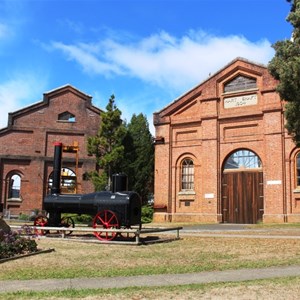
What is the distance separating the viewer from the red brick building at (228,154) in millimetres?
27500

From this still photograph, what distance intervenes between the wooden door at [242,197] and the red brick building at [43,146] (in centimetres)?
1151

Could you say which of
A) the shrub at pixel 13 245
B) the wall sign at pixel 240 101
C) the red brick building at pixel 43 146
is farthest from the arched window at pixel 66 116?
the shrub at pixel 13 245

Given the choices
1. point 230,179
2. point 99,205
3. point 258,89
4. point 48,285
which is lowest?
point 48,285

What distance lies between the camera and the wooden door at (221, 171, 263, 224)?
92.8ft

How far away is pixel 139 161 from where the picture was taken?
120 ft

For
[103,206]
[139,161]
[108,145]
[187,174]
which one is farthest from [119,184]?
[139,161]

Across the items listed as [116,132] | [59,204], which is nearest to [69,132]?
[116,132]

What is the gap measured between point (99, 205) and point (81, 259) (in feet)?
16.3

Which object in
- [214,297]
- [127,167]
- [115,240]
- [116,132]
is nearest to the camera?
[214,297]

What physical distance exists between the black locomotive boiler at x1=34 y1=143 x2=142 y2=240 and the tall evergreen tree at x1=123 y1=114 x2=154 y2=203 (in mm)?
17434

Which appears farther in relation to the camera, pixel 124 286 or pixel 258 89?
pixel 258 89

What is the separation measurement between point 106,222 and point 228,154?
1546 centimetres

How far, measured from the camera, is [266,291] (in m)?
7.20

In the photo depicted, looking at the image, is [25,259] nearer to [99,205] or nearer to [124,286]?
[124,286]
